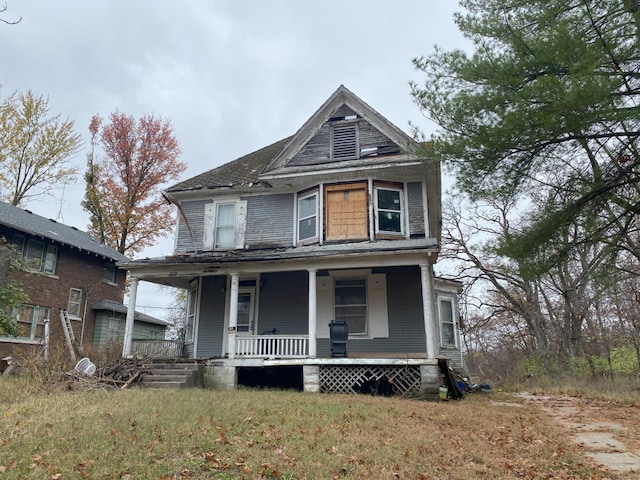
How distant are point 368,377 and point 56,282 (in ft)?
53.3

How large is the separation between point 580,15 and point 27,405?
11.7 m

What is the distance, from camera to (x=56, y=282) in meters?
20.9

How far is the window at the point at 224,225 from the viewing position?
15.0m

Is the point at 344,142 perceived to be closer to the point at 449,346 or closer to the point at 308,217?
the point at 308,217

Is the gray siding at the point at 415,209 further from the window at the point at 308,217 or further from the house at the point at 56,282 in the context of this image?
the house at the point at 56,282

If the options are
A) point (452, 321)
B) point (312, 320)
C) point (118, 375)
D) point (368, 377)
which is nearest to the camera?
point (118, 375)

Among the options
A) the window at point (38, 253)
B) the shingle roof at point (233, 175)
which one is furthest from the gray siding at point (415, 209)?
the window at point (38, 253)

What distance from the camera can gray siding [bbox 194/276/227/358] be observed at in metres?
14.3

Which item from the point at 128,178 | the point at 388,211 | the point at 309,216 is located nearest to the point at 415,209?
the point at 388,211

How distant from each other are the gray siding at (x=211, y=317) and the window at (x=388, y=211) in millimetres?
5324

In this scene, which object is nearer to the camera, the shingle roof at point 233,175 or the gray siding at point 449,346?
the shingle roof at point 233,175

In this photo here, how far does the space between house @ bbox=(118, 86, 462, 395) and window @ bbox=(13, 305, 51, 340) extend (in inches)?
341

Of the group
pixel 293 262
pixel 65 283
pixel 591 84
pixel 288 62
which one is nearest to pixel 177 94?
pixel 288 62

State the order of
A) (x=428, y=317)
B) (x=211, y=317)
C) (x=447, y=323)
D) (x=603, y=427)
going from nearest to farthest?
1. (x=603, y=427)
2. (x=428, y=317)
3. (x=211, y=317)
4. (x=447, y=323)
